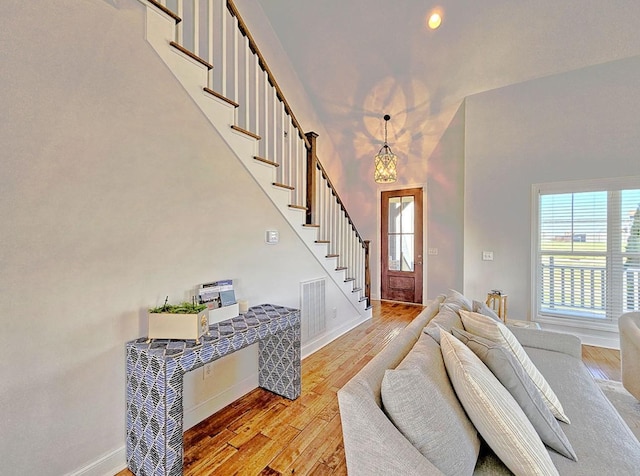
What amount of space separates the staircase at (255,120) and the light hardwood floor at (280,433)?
4.41ft

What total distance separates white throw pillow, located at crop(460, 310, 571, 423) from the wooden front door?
368cm

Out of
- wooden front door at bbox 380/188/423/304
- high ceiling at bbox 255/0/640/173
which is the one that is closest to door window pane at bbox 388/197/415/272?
wooden front door at bbox 380/188/423/304

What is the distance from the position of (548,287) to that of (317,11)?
4631 mm

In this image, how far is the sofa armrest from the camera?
6.88 ft

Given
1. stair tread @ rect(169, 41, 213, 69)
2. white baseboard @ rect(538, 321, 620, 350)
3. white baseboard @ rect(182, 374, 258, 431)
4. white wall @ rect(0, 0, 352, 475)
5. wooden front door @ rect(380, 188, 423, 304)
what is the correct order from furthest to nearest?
wooden front door @ rect(380, 188, 423, 304) → white baseboard @ rect(538, 321, 620, 350) → white baseboard @ rect(182, 374, 258, 431) → stair tread @ rect(169, 41, 213, 69) → white wall @ rect(0, 0, 352, 475)

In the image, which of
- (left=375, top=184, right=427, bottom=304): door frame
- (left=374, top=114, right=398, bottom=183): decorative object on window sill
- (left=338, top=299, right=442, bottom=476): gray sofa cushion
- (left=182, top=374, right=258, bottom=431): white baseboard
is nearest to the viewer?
(left=338, top=299, right=442, bottom=476): gray sofa cushion

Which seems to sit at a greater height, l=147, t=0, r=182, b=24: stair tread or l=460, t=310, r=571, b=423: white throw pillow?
l=147, t=0, r=182, b=24: stair tread

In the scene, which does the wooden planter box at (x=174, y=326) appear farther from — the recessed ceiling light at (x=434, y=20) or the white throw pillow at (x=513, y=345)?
the recessed ceiling light at (x=434, y=20)

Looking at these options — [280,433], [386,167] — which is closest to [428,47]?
[386,167]

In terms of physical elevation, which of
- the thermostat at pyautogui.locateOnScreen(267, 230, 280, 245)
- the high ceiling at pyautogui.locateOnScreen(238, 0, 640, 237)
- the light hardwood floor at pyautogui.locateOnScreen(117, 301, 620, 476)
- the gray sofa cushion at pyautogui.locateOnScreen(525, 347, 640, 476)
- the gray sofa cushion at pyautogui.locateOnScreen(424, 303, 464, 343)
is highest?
the high ceiling at pyautogui.locateOnScreen(238, 0, 640, 237)

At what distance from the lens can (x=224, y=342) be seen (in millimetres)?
1747

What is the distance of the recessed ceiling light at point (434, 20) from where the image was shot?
341 cm

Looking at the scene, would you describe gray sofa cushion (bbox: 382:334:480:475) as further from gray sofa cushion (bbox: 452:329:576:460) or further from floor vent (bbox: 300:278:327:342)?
floor vent (bbox: 300:278:327:342)

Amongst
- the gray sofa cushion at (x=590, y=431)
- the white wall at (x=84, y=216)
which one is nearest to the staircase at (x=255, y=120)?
the white wall at (x=84, y=216)
